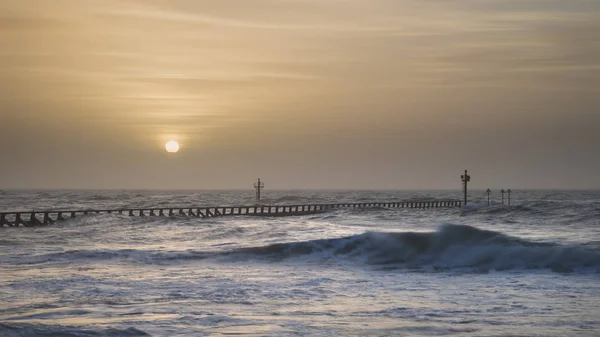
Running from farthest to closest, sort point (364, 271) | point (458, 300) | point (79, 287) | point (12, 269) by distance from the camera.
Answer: point (364, 271) < point (12, 269) < point (79, 287) < point (458, 300)

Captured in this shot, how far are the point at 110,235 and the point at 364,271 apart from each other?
18.3 meters

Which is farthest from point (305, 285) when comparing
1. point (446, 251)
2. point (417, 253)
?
point (446, 251)

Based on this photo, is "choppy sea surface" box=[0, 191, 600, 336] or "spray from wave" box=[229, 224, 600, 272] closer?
"choppy sea surface" box=[0, 191, 600, 336]

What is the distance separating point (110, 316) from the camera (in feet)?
43.8

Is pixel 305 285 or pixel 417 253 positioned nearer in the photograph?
pixel 305 285

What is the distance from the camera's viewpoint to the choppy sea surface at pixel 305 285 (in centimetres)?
1263

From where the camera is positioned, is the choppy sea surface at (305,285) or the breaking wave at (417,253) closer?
the choppy sea surface at (305,285)

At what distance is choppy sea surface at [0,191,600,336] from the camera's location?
12633mm

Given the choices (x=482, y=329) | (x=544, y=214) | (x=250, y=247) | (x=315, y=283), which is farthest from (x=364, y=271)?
(x=544, y=214)

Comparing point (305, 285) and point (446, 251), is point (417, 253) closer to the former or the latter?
point (446, 251)

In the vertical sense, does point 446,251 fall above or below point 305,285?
above

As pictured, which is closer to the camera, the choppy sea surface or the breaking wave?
the choppy sea surface

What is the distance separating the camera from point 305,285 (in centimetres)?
1828

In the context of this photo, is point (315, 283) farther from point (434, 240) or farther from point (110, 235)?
point (110, 235)
